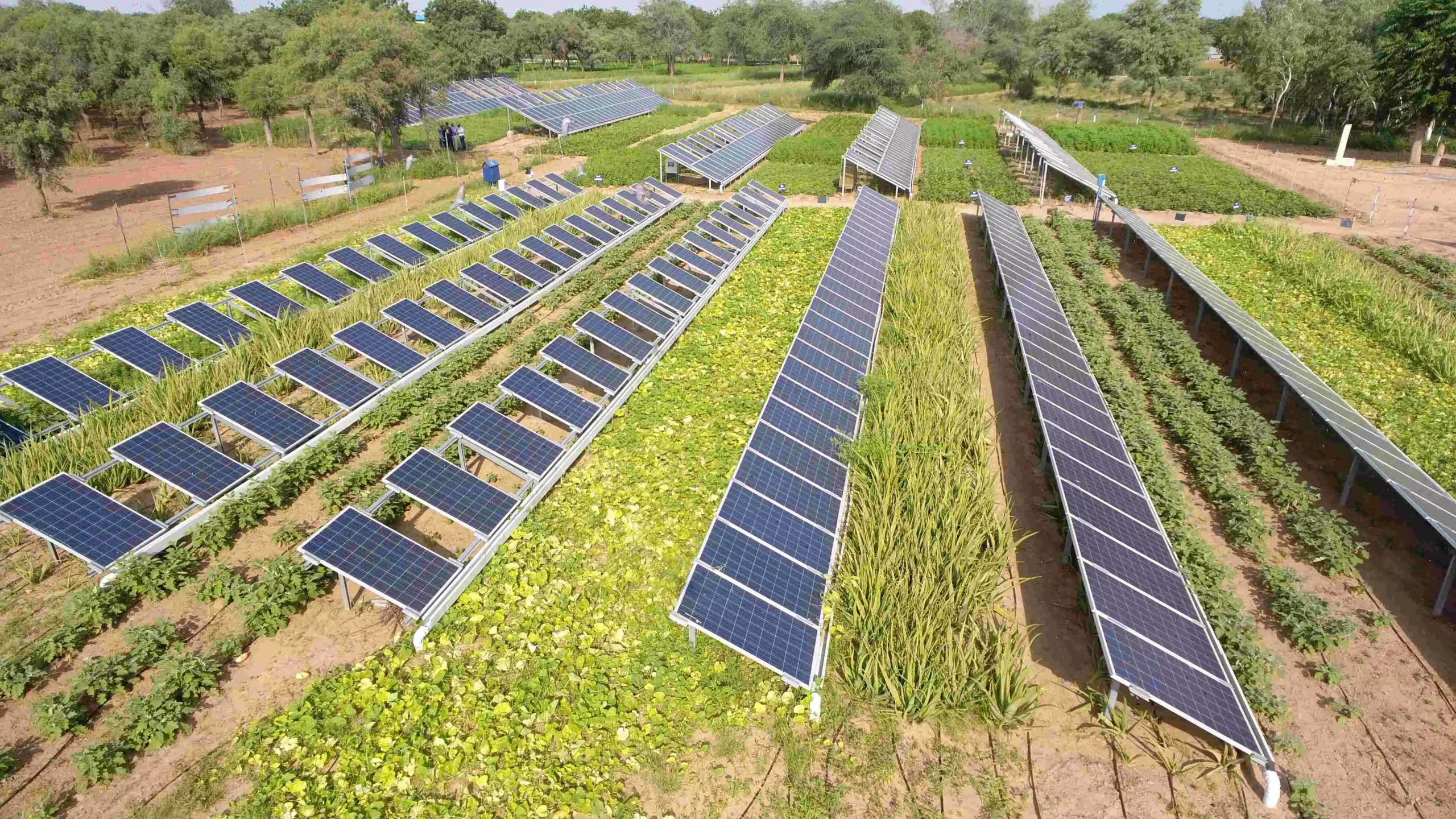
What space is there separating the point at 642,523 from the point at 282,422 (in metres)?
6.85

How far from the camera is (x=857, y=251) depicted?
74.1 feet

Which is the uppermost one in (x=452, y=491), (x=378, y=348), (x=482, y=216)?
(x=482, y=216)

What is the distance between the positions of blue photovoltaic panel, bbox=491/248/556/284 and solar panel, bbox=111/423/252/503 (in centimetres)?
1024

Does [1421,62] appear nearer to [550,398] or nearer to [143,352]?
[550,398]

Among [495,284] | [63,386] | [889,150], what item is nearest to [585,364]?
[495,284]

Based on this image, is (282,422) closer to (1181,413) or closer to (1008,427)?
(1008,427)

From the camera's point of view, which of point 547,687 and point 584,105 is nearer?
point 547,687

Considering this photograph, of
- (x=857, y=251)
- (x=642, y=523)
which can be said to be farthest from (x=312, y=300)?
(x=857, y=251)

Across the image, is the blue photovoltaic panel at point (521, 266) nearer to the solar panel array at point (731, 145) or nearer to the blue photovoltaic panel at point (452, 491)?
the blue photovoltaic panel at point (452, 491)

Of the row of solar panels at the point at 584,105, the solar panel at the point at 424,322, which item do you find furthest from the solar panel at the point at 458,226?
the row of solar panels at the point at 584,105

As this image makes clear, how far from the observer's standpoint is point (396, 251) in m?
23.0

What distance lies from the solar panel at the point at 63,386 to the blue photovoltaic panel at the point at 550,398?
7426 mm

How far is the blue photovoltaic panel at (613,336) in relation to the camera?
16.4 metres

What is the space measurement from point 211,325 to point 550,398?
28.7 ft
